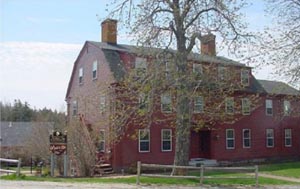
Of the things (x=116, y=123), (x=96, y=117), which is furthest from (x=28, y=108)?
(x=116, y=123)

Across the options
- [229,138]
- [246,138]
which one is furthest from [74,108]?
[246,138]

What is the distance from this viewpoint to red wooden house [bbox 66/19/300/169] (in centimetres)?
2844

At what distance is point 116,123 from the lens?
67.5 feet

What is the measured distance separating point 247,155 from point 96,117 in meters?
12.3

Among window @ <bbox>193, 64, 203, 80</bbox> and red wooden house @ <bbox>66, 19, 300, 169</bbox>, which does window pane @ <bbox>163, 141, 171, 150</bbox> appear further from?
window @ <bbox>193, 64, 203, 80</bbox>

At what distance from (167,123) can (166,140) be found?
1.19 m

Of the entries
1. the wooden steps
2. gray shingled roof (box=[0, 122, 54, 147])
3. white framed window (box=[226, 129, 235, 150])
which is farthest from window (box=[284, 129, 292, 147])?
gray shingled roof (box=[0, 122, 54, 147])

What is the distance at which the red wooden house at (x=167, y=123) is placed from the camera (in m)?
28.4

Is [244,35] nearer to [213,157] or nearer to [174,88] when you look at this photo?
[174,88]

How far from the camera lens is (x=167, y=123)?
101ft

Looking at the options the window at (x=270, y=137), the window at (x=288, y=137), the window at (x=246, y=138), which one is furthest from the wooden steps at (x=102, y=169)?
the window at (x=288, y=137)

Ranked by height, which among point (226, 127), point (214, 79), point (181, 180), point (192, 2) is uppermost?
point (192, 2)

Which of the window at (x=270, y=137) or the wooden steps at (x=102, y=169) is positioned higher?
the window at (x=270, y=137)

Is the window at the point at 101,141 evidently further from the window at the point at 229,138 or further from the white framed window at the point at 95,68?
the window at the point at 229,138
